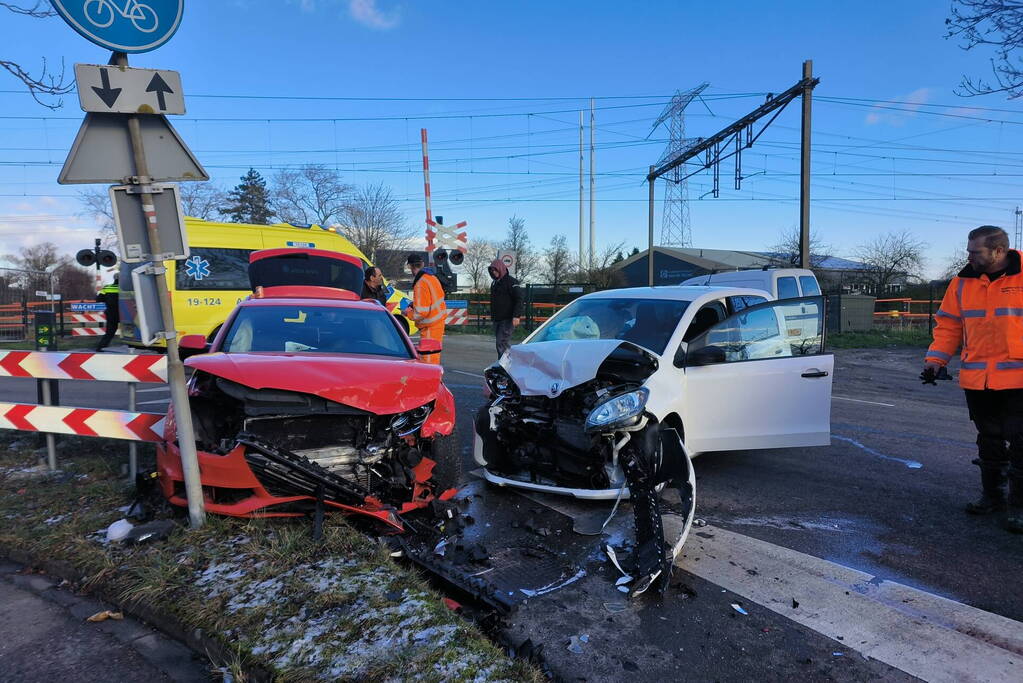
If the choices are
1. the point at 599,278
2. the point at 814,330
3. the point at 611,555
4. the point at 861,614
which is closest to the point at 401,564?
the point at 611,555

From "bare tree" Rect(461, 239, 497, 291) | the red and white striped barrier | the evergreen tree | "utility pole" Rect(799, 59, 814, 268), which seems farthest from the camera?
"bare tree" Rect(461, 239, 497, 291)

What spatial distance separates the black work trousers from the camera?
3.83 metres

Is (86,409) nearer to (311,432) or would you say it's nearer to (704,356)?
(311,432)

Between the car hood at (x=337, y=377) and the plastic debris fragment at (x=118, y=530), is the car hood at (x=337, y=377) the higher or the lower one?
the higher one

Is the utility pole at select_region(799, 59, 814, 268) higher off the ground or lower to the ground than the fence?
higher

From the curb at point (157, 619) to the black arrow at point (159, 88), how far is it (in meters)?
2.67

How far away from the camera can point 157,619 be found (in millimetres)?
2852

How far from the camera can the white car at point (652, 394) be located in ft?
12.7

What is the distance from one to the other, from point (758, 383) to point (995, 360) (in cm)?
147

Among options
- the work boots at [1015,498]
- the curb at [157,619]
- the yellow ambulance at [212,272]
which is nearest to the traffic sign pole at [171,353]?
the curb at [157,619]

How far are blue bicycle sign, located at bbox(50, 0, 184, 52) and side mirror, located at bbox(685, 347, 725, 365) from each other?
396 centimetres

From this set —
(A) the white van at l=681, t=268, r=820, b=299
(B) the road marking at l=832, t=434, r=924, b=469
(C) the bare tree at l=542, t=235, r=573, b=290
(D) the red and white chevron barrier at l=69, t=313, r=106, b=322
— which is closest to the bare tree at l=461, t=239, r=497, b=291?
(C) the bare tree at l=542, t=235, r=573, b=290

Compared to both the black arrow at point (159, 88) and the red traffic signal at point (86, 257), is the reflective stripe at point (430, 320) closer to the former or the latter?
the black arrow at point (159, 88)

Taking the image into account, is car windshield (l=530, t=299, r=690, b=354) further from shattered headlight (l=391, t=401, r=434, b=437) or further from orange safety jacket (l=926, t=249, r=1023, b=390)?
orange safety jacket (l=926, t=249, r=1023, b=390)
